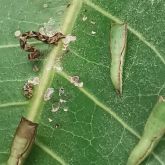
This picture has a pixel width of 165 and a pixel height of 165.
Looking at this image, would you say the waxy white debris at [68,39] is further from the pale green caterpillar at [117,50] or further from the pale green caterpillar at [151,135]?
the pale green caterpillar at [151,135]

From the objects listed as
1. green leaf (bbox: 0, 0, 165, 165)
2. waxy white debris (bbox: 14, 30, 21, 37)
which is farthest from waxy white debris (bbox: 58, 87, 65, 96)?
waxy white debris (bbox: 14, 30, 21, 37)

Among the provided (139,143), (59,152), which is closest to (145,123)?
(139,143)

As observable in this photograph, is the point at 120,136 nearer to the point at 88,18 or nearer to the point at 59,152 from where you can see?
the point at 59,152

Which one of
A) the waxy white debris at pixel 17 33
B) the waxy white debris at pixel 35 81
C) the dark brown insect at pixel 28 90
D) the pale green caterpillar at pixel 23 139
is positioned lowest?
the pale green caterpillar at pixel 23 139

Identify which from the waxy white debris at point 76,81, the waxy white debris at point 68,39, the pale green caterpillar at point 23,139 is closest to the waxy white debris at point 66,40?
the waxy white debris at point 68,39

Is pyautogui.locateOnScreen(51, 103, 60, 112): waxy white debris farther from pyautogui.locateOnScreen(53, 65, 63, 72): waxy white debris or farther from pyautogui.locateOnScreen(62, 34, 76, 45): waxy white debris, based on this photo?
pyautogui.locateOnScreen(62, 34, 76, 45): waxy white debris

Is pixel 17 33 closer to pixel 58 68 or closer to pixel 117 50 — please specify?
pixel 58 68
